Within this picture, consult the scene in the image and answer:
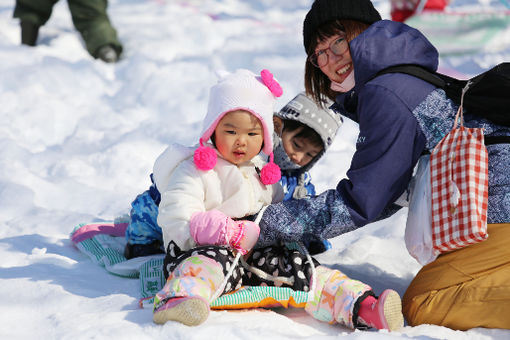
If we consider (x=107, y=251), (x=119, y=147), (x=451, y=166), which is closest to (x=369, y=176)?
(x=451, y=166)

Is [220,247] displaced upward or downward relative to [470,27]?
downward

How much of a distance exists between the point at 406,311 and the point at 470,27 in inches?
194

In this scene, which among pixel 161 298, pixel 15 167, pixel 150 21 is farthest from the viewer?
pixel 150 21

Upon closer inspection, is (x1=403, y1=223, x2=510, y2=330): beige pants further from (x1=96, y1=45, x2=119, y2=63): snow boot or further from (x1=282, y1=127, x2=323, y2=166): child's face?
(x1=96, y1=45, x2=119, y2=63): snow boot

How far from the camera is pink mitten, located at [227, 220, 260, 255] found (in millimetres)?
1891

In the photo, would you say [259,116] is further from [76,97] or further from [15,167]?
[76,97]

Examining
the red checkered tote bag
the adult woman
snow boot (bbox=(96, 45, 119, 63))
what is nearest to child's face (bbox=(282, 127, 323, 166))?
the adult woman

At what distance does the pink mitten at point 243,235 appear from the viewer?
6.20 feet

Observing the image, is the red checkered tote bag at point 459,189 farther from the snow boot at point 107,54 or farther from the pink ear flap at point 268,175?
the snow boot at point 107,54

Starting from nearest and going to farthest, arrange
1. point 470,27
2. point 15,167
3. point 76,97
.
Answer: point 15,167 < point 76,97 < point 470,27

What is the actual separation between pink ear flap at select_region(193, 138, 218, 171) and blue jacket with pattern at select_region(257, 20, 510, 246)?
25cm

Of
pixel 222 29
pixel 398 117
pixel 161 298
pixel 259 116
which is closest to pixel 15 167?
pixel 259 116

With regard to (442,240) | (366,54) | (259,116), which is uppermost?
(366,54)

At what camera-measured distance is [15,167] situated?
127 inches
